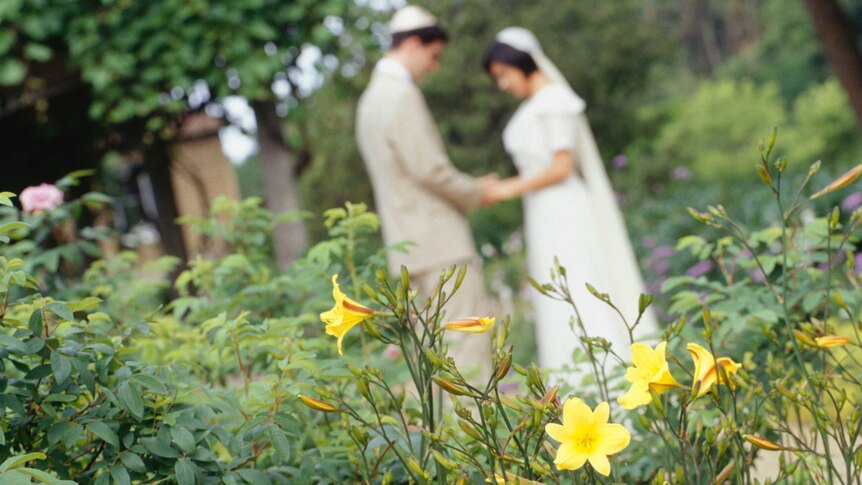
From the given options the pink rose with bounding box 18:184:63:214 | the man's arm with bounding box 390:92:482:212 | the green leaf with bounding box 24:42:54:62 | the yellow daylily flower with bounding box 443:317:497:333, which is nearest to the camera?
the yellow daylily flower with bounding box 443:317:497:333

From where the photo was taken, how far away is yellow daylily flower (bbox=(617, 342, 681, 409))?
46.9 inches

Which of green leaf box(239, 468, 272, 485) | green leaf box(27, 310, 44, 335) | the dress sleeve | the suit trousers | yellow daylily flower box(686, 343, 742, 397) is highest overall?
the dress sleeve

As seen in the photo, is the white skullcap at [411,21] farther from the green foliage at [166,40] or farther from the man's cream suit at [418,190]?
the green foliage at [166,40]

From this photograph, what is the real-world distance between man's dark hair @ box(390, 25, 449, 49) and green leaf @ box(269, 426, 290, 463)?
3.42 metres

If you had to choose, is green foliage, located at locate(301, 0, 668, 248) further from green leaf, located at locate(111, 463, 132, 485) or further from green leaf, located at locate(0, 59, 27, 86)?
green leaf, located at locate(111, 463, 132, 485)

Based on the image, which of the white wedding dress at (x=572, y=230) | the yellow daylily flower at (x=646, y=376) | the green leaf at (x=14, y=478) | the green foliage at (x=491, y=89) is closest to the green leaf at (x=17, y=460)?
the green leaf at (x=14, y=478)

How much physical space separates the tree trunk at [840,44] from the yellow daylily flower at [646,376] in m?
6.16

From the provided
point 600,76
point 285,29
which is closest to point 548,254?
point 285,29

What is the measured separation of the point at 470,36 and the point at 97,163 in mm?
12816

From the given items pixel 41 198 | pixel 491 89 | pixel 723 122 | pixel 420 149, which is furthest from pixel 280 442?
pixel 723 122

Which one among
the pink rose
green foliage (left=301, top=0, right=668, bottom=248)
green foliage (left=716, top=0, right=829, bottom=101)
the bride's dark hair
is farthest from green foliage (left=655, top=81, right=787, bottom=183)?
the pink rose

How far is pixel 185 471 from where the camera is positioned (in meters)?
1.42

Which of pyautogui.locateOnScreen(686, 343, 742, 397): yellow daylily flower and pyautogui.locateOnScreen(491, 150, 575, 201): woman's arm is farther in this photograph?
pyautogui.locateOnScreen(491, 150, 575, 201): woman's arm

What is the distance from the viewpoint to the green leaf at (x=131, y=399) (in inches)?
55.1
